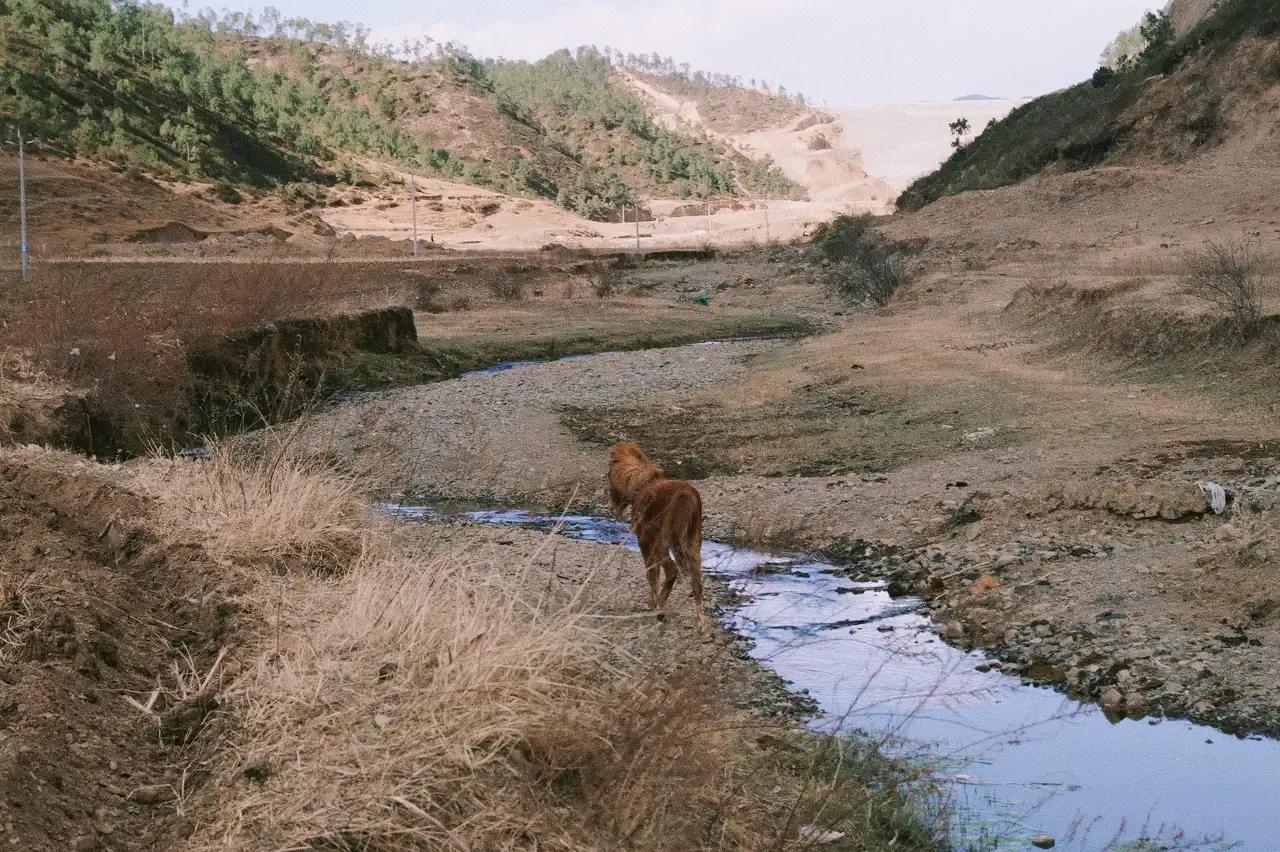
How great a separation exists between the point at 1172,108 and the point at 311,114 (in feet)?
236

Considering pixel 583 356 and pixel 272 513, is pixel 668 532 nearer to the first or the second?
pixel 272 513

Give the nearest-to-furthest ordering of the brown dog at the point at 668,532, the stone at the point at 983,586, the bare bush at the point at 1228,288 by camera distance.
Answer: the brown dog at the point at 668,532, the stone at the point at 983,586, the bare bush at the point at 1228,288

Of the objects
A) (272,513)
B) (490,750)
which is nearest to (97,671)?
(490,750)

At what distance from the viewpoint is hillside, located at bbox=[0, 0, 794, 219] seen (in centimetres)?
6688

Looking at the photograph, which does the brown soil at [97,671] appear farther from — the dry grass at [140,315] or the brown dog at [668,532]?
the dry grass at [140,315]

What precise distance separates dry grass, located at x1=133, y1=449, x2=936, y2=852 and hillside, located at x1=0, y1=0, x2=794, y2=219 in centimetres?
5986

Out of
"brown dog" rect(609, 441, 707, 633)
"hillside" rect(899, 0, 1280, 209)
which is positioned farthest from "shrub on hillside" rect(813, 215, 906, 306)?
"brown dog" rect(609, 441, 707, 633)

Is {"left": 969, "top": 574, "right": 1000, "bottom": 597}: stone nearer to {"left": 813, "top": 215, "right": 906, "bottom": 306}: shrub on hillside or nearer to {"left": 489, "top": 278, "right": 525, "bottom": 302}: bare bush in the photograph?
{"left": 813, "top": 215, "right": 906, "bottom": 306}: shrub on hillside

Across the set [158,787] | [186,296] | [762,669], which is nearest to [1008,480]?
[762,669]

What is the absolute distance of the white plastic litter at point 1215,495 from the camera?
9.75 m

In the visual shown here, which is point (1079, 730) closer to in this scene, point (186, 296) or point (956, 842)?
point (956, 842)

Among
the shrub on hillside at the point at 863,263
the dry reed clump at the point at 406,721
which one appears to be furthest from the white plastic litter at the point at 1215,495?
the shrub on hillside at the point at 863,263

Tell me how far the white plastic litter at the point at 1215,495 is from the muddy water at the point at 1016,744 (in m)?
2.37

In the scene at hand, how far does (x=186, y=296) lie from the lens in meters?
20.1
